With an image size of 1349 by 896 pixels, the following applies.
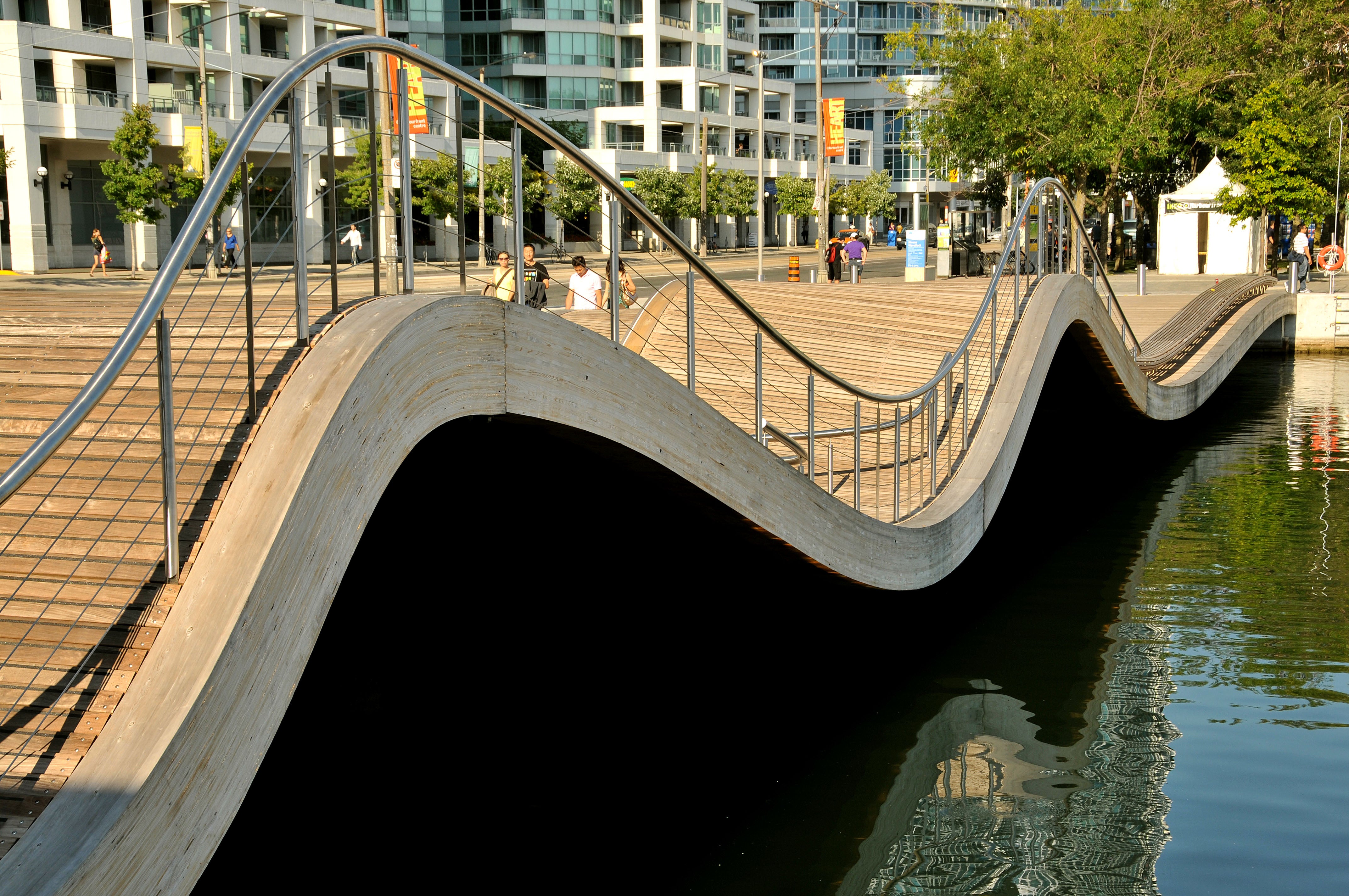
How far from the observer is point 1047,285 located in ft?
41.7

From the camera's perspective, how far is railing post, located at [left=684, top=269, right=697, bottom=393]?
6.75 metres

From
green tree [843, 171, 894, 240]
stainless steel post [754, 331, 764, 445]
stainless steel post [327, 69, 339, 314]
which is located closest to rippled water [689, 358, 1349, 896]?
stainless steel post [754, 331, 764, 445]

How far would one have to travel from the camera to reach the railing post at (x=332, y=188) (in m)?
4.45

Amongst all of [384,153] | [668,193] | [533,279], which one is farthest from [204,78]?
[668,193]

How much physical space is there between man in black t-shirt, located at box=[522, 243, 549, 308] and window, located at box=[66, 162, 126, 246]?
3659 centimetres

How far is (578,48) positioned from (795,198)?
583 inches

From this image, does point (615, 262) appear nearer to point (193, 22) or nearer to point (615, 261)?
point (615, 261)

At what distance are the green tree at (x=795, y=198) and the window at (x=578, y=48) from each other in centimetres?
1223

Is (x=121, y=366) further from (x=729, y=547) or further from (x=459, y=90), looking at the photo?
(x=729, y=547)

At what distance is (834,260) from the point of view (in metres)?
32.8

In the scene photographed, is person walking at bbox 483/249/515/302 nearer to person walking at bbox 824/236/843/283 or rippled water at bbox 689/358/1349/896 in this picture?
rippled water at bbox 689/358/1349/896

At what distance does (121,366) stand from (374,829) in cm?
395

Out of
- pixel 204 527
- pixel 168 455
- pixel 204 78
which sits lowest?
pixel 204 527

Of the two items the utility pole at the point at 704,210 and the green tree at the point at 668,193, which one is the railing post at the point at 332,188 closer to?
the utility pole at the point at 704,210
